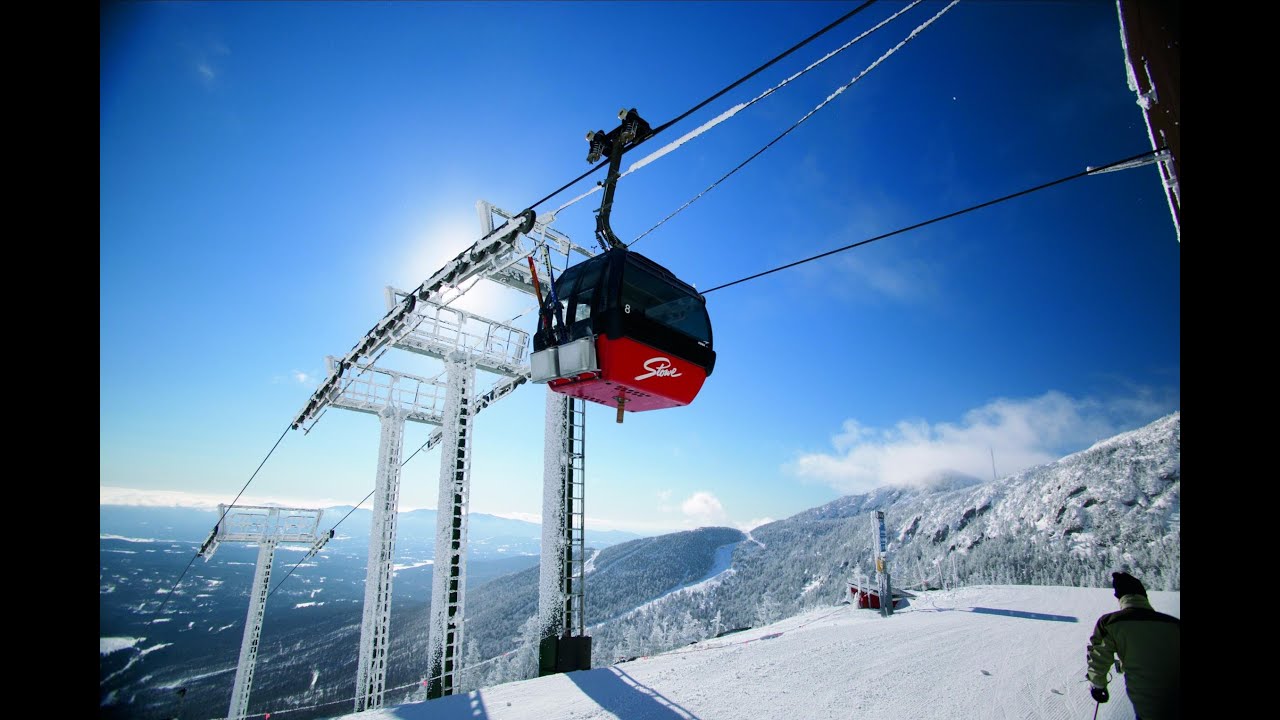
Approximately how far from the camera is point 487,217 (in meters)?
9.70

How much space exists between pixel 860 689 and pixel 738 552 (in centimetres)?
12217

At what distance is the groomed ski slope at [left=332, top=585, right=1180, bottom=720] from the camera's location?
213 inches

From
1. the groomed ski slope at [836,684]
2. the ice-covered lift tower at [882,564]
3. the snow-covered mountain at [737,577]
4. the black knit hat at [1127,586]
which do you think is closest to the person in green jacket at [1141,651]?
the black knit hat at [1127,586]

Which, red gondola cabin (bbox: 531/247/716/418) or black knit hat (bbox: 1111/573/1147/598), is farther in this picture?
red gondola cabin (bbox: 531/247/716/418)

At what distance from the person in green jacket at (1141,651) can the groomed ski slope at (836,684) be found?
2.44m

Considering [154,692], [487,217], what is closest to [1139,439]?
[487,217]

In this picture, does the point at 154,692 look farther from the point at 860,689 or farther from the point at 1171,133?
the point at 1171,133

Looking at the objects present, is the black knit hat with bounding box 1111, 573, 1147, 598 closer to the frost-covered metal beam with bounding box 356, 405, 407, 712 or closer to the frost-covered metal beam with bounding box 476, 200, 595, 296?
the frost-covered metal beam with bounding box 476, 200, 595, 296

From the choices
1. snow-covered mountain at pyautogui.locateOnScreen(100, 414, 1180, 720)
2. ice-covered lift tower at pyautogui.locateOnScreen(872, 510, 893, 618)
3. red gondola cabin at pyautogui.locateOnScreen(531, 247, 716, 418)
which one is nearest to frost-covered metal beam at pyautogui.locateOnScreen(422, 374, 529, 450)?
red gondola cabin at pyautogui.locateOnScreen(531, 247, 716, 418)

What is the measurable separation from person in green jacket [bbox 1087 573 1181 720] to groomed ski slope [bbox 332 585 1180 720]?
2443 mm

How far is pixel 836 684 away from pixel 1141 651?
3714 mm

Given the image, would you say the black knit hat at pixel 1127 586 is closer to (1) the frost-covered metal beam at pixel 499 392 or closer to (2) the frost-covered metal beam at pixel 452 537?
Result: (2) the frost-covered metal beam at pixel 452 537

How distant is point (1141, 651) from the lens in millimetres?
3391

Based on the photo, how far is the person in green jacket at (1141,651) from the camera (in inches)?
130
